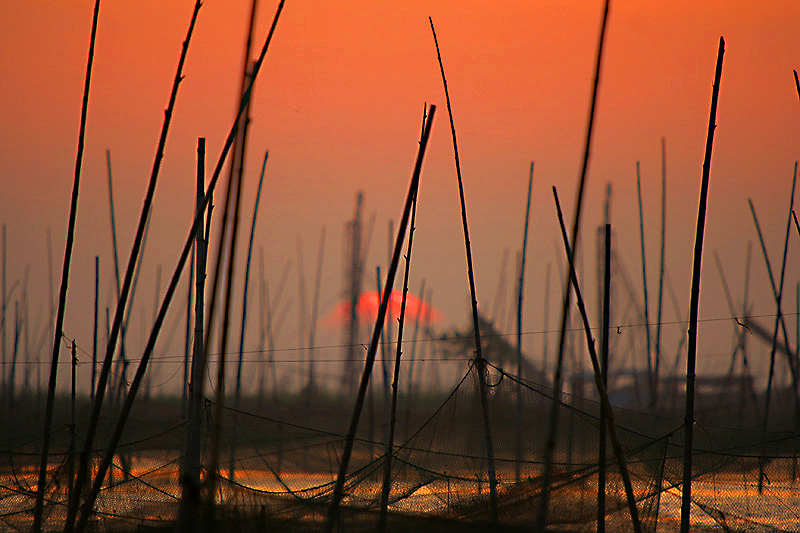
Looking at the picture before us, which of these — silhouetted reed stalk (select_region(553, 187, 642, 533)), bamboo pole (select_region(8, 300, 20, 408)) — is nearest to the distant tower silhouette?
bamboo pole (select_region(8, 300, 20, 408))

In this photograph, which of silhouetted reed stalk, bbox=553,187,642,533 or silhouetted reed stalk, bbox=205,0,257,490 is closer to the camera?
silhouetted reed stalk, bbox=205,0,257,490

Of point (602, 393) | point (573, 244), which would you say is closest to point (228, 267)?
point (573, 244)

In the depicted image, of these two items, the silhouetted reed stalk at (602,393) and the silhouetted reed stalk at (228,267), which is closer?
the silhouetted reed stalk at (228,267)

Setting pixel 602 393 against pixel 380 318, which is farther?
pixel 602 393

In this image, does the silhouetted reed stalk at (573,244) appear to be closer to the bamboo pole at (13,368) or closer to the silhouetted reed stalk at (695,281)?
the silhouetted reed stalk at (695,281)

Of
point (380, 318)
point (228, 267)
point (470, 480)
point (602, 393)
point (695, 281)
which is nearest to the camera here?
point (228, 267)

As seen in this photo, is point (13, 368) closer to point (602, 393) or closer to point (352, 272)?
point (352, 272)

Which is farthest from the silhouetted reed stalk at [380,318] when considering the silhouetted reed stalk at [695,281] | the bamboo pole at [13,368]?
the bamboo pole at [13,368]

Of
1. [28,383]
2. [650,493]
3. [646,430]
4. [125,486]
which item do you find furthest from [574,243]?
[28,383]

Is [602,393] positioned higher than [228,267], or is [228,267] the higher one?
[228,267]

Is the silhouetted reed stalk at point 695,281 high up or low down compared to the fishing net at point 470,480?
up

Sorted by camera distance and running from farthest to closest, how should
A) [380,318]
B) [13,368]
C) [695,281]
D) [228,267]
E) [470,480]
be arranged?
1. [13,368]
2. [470,480]
3. [695,281]
4. [380,318]
5. [228,267]

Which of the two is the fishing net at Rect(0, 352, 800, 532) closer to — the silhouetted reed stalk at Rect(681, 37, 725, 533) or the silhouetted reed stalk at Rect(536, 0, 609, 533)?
the silhouetted reed stalk at Rect(681, 37, 725, 533)

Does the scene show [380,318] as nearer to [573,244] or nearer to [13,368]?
[573,244]
